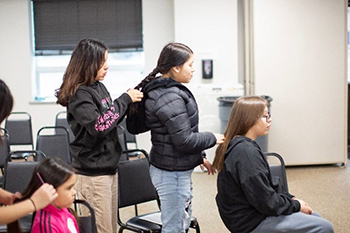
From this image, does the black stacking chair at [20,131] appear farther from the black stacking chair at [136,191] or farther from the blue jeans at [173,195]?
the blue jeans at [173,195]

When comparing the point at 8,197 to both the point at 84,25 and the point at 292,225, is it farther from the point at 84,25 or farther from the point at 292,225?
the point at 84,25

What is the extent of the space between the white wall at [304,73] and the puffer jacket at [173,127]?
146 inches

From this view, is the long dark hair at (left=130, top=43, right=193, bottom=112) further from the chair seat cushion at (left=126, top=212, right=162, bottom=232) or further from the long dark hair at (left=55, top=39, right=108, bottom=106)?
the chair seat cushion at (left=126, top=212, right=162, bottom=232)

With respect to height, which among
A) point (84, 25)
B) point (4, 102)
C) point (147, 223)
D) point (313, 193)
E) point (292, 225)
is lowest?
point (313, 193)

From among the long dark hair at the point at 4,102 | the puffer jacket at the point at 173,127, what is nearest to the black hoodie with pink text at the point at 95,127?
the puffer jacket at the point at 173,127

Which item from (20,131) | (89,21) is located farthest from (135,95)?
(89,21)

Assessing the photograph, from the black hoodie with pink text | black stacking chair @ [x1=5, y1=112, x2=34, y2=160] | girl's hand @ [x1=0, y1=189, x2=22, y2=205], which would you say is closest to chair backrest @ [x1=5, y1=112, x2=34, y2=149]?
black stacking chair @ [x1=5, y1=112, x2=34, y2=160]

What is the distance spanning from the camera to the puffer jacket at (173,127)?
8.96ft

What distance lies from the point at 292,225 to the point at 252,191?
0.28 m

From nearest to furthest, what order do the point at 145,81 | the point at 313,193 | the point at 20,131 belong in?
the point at 145,81
the point at 313,193
the point at 20,131

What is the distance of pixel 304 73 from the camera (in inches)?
253

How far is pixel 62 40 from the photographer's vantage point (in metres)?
7.52

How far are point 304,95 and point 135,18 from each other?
2513mm

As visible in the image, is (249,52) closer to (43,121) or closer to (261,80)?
(261,80)
